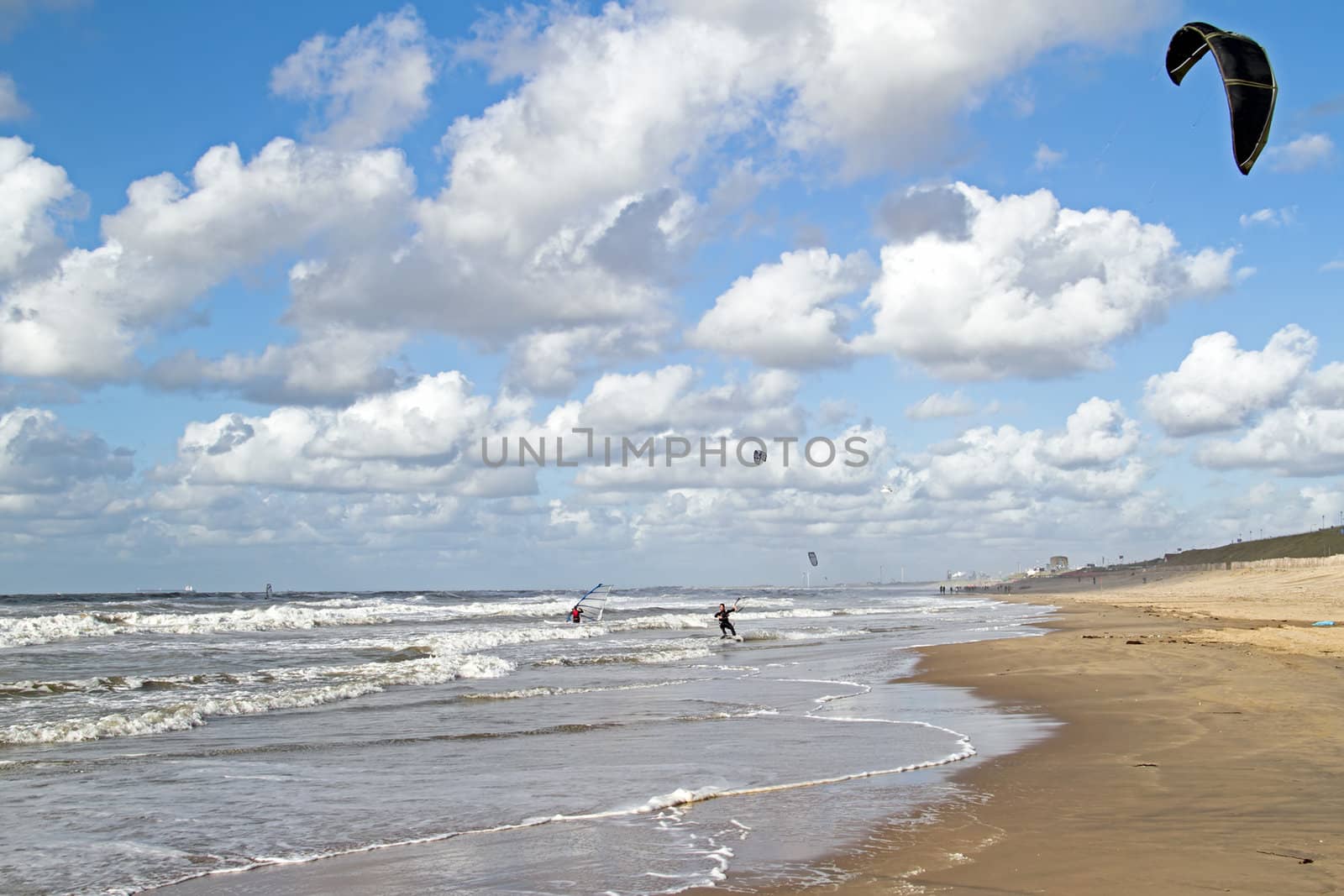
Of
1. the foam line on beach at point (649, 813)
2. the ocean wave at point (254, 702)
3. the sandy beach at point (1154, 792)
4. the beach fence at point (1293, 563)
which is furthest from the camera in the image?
the beach fence at point (1293, 563)

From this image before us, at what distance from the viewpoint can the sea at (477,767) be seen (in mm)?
6324

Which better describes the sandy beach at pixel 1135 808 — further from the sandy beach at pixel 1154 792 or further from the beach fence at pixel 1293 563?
the beach fence at pixel 1293 563

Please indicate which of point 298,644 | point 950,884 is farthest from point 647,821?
point 298,644

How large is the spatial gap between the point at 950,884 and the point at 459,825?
3575 millimetres

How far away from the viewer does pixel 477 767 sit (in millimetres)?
9797

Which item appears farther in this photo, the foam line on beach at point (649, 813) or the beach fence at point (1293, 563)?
the beach fence at point (1293, 563)

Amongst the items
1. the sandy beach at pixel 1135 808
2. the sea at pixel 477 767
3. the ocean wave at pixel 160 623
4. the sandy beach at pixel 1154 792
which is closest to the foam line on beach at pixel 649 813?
the sea at pixel 477 767

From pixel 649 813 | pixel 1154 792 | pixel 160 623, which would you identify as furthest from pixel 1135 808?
pixel 160 623

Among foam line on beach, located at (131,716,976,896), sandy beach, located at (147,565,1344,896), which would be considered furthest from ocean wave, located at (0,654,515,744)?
sandy beach, located at (147,565,1344,896)

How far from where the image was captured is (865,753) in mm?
9953

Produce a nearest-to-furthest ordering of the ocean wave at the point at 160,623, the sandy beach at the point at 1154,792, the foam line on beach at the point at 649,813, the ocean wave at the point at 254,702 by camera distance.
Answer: the sandy beach at the point at 1154,792, the foam line on beach at the point at 649,813, the ocean wave at the point at 254,702, the ocean wave at the point at 160,623

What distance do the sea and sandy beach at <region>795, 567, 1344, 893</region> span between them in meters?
0.53

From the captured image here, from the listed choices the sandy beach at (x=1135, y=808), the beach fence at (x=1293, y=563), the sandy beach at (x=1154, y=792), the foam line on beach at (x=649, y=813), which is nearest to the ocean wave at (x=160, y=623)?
the foam line on beach at (x=649, y=813)

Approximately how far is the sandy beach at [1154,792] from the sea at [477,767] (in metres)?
0.53
